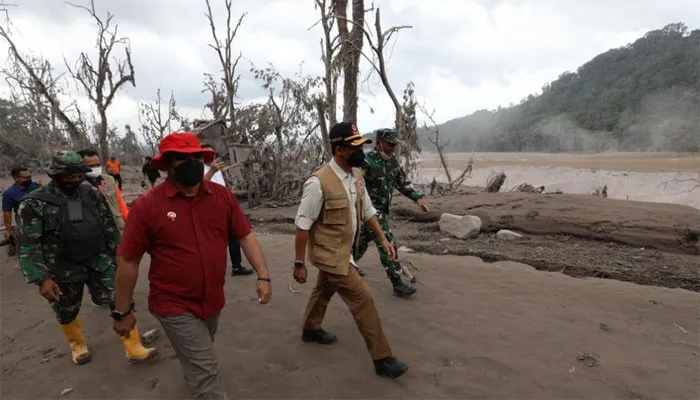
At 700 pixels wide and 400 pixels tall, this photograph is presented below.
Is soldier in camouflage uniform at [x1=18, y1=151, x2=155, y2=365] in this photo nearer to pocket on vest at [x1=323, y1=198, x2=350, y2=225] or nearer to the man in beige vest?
the man in beige vest

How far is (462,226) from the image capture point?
7133 mm

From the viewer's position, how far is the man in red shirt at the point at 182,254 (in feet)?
7.39

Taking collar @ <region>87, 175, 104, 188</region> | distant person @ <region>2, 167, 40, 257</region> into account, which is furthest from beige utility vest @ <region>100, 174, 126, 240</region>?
distant person @ <region>2, 167, 40, 257</region>

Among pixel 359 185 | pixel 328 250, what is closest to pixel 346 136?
pixel 359 185

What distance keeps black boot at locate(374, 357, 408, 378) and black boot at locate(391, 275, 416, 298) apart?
1.44 metres

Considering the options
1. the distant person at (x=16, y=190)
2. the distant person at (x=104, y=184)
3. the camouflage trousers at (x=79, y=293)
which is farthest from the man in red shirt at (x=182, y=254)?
the distant person at (x=16, y=190)

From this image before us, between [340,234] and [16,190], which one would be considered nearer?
[340,234]

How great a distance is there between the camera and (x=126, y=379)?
124 inches

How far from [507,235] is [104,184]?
5776 millimetres

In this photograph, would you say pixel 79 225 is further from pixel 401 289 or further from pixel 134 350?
pixel 401 289

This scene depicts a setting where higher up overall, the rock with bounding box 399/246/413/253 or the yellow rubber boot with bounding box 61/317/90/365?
the yellow rubber boot with bounding box 61/317/90/365

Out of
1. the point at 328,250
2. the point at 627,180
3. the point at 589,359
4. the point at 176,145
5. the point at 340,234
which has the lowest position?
the point at 627,180

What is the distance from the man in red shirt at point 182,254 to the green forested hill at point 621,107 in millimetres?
30588

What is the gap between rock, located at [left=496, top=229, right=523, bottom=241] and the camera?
22.5ft
